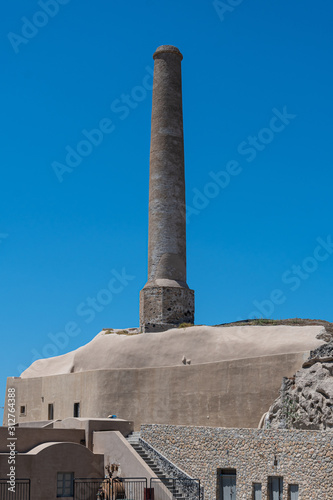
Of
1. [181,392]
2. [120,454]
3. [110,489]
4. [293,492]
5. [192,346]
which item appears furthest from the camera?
[192,346]

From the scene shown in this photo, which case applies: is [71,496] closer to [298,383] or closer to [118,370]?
[118,370]

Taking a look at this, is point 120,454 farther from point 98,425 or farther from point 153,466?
point 98,425

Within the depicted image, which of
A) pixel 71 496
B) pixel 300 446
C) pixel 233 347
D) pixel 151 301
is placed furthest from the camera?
pixel 151 301

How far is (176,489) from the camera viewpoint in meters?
24.7

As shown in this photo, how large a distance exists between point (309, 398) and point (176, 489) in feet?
18.1

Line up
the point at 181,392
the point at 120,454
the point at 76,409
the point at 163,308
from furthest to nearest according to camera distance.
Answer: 1. the point at 163,308
2. the point at 76,409
3. the point at 181,392
4. the point at 120,454

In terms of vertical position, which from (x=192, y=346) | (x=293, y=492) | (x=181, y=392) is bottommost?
(x=293, y=492)

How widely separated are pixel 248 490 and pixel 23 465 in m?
7.93

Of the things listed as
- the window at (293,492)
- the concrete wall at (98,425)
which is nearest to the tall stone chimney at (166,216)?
the concrete wall at (98,425)

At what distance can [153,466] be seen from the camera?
84.3ft

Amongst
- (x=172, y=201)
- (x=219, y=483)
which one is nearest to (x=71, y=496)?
(x=219, y=483)

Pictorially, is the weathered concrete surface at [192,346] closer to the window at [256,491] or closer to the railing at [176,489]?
the railing at [176,489]

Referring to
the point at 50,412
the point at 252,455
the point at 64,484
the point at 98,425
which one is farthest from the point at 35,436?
the point at 252,455

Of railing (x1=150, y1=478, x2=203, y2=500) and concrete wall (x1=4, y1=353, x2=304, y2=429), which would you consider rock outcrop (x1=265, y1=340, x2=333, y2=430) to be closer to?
concrete wall (x1=4, y1=353, x2=304, y2=429)
